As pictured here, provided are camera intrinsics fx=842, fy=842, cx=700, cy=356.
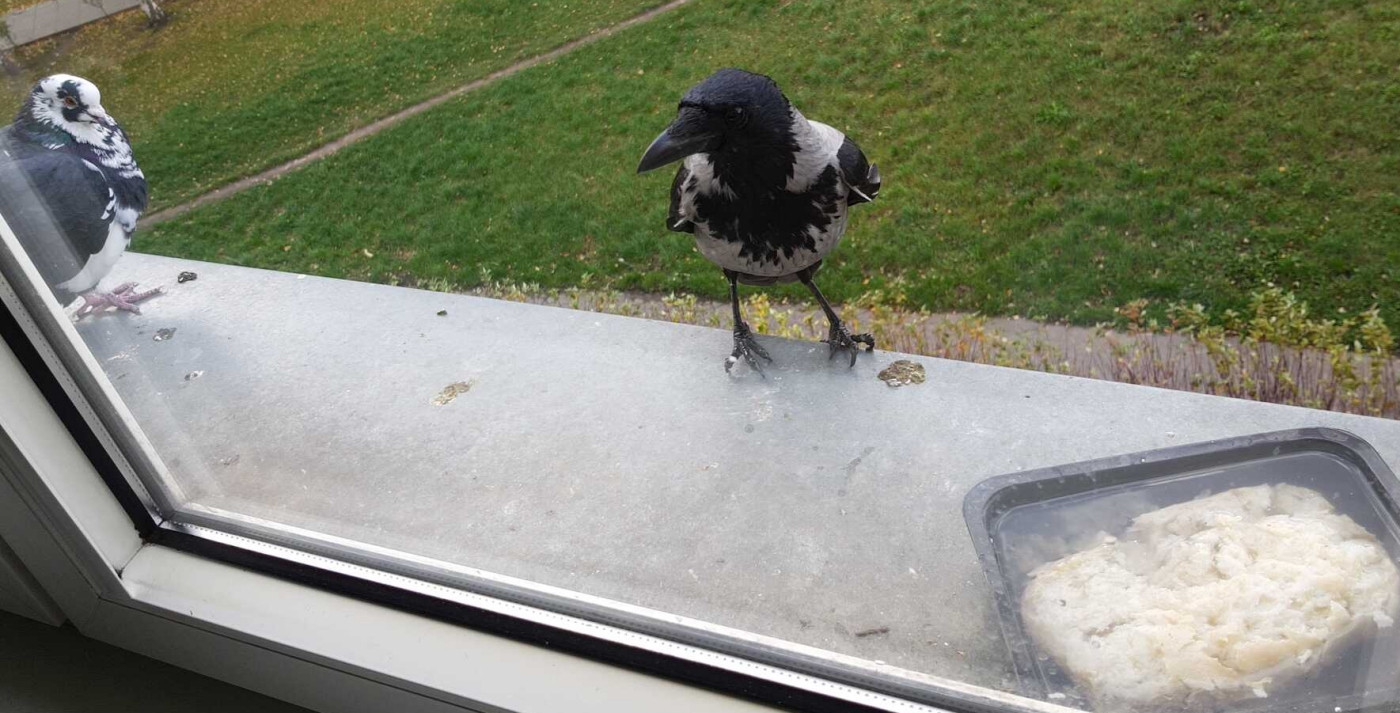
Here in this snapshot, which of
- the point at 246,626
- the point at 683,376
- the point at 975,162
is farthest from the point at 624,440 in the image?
the point at 975,162

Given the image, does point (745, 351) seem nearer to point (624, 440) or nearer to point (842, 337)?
point (842, 337)

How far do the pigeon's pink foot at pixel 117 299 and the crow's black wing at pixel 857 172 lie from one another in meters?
1.02

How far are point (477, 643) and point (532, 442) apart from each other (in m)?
0.48

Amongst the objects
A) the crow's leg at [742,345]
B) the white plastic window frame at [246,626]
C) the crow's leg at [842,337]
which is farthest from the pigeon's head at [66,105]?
the crow's leg at [842,337]

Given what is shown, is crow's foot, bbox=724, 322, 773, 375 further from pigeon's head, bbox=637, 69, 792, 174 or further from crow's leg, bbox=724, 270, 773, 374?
pigeon's head, bbox=637, 69, 792, 174

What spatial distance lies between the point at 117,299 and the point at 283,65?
0.44m

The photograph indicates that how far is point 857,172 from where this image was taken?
124cm

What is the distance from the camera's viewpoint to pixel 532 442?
1272 millimetres

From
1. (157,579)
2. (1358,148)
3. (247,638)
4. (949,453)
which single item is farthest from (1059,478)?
(157,579)

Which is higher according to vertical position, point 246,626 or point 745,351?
point 246,626

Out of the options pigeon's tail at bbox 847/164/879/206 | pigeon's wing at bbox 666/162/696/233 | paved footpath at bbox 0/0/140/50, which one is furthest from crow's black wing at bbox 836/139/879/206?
paved footpath at bbox 0/0/140/50

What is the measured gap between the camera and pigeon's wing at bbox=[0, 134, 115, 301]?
96 centimetres

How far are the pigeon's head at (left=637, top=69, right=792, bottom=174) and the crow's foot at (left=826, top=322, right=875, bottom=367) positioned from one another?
0.42m

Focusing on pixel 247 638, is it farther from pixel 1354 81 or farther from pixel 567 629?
pixel 1354 81
